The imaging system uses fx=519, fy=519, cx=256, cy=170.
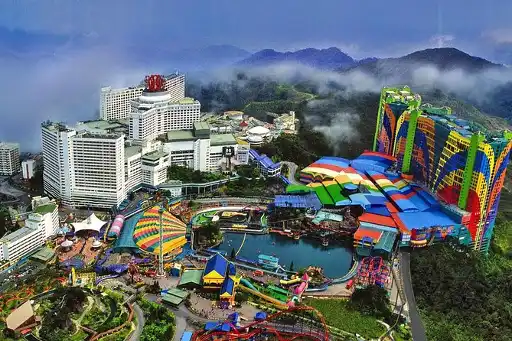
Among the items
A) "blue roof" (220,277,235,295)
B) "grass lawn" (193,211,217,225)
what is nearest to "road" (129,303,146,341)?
"blue roof" (220,277,235,295)

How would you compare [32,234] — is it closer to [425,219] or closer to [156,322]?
[156,322]

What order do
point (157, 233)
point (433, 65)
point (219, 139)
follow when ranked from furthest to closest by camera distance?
1. point (433, 65)
2. point (219, 139)
3. point (157, 233)

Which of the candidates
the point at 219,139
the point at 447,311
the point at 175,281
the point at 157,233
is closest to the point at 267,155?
the point at 219,139

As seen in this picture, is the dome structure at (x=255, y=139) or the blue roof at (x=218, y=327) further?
the dome structure at (x=255, y=139)

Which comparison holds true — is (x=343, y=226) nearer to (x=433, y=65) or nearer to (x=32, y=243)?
(x=32, y=243)

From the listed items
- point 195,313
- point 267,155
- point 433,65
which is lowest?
point 195,313

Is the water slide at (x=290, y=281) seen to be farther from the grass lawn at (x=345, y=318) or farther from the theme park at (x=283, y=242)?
the grass lawn at (x=345, y=318)

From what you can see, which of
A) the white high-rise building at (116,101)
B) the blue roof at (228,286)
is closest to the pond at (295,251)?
the blue roof at (228,286)

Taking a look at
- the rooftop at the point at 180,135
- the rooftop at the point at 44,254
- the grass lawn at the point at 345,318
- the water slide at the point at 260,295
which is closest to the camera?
the grass lawn at the point at 345,318
